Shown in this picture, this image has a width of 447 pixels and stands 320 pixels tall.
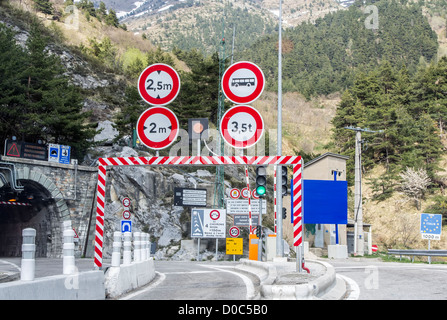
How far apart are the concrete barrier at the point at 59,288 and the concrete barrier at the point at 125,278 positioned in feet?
1.95

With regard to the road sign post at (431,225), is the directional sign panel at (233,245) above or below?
below

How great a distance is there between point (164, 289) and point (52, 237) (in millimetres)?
24400

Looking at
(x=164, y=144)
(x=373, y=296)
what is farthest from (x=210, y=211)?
(x=373, y=296)

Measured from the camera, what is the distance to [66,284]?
7176 millimetres

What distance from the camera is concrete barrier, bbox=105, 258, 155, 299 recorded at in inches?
369

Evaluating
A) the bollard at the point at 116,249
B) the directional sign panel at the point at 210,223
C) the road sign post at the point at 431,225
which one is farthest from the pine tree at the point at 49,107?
the bollard at the point at 116,249

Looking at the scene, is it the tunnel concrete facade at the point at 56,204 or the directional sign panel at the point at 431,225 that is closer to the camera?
the directional sign panel at the point at 431,225

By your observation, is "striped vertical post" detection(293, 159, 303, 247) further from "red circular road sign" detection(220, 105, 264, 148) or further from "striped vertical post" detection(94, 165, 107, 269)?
"striped vertical post" detection(94, 165, 107, 269)

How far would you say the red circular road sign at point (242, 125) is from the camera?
36.1ft

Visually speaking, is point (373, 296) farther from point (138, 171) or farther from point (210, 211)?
point (138, 171)

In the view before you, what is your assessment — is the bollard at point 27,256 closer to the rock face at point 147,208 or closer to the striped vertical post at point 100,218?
the striped vertical post at point 100,218

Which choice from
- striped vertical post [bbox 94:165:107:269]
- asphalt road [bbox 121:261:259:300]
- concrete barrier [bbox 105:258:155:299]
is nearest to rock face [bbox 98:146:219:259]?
concrete barrier [bbox 105:258:155:299]

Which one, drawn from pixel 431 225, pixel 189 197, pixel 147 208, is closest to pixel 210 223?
pixel 189 197

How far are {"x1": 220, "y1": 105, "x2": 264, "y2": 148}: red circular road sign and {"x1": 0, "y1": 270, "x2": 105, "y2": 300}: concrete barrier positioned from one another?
3994 millimetres
